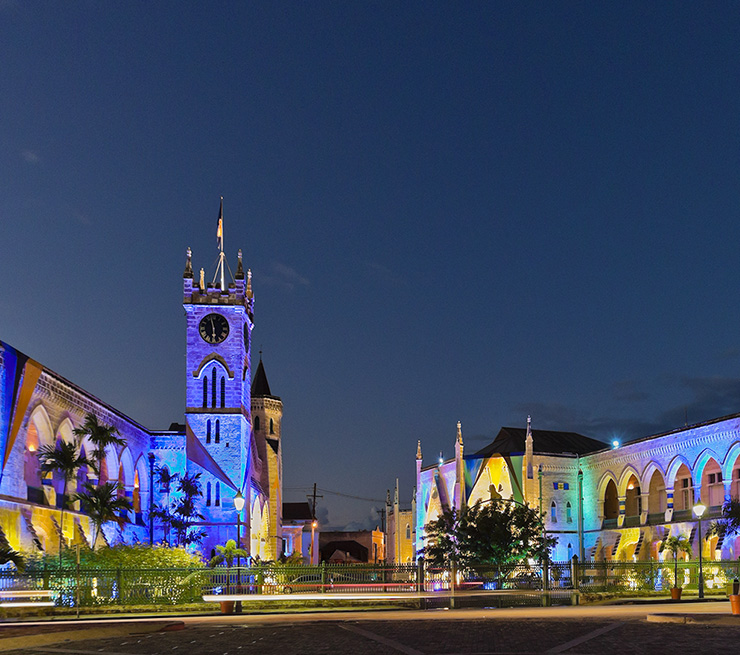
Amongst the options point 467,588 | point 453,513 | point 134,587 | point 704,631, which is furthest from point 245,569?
point 453,513

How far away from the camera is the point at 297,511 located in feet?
413

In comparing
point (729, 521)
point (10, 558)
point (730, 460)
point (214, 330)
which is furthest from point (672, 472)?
point (10, 558)

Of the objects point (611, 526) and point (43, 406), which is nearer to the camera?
point (43, 406)

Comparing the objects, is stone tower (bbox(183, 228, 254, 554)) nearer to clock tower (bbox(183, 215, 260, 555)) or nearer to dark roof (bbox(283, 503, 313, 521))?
clock tower (bbox(183, 215, 260, 555))

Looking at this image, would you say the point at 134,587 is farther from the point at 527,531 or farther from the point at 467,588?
the point at 527,531

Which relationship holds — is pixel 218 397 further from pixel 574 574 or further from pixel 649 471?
pixel 574 574

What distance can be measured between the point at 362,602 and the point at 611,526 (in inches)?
1546

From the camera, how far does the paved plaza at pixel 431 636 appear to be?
1642 cm

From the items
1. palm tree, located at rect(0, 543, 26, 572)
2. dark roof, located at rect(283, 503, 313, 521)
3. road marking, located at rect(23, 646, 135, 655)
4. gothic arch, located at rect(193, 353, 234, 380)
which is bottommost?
dark roof, located at rect(283, 503, 313, 521)

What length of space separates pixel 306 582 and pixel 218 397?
3736 centimetres

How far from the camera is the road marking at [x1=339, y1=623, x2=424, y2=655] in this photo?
16062 millimetres

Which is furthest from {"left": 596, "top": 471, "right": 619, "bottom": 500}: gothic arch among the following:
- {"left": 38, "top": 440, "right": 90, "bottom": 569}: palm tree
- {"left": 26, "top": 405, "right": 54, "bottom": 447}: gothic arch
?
{"left": 26, "top": 405, "right": 54, "bottom": 447}: gothic arch

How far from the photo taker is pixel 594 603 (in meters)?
32.2

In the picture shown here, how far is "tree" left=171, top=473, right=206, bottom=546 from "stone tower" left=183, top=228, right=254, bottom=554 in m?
1.01
